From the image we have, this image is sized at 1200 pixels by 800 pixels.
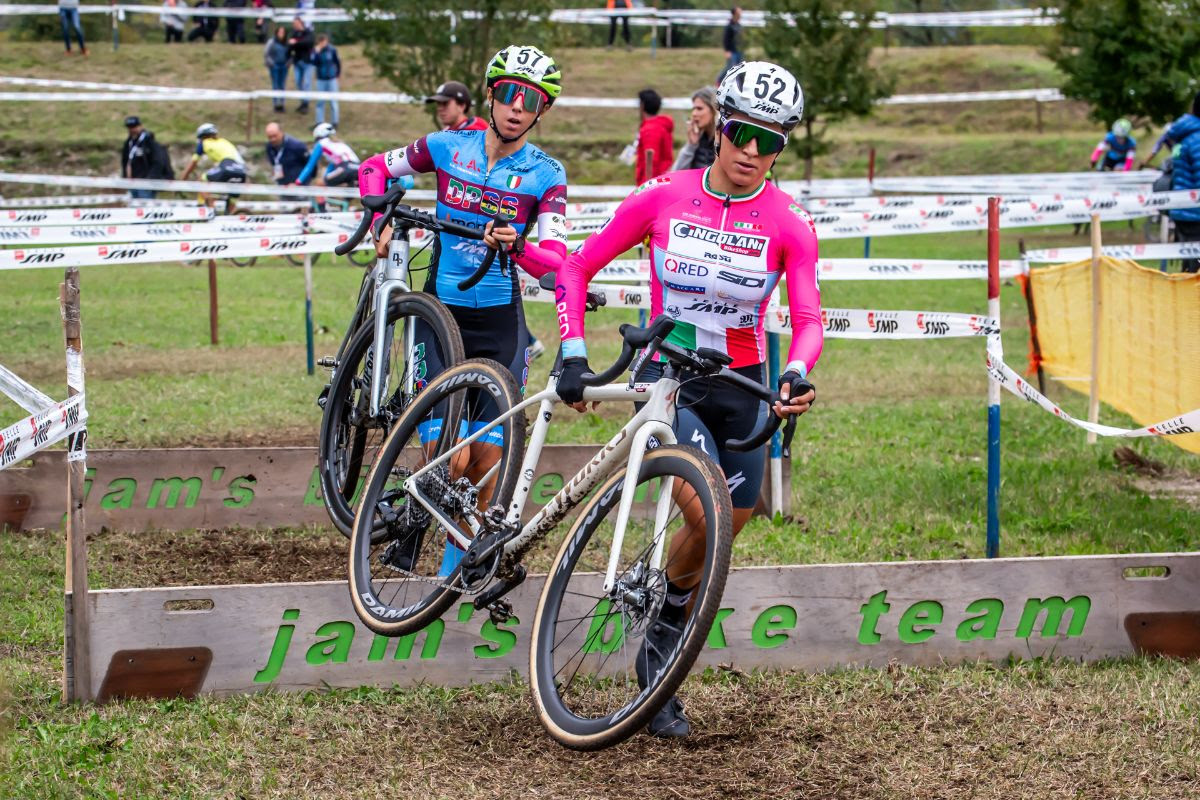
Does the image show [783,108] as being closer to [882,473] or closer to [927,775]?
[927,775]

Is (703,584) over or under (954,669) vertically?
over

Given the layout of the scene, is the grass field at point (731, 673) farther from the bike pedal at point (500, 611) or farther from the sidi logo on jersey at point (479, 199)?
the sidi logo on jersey at point (479, 199)

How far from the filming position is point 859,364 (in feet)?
48.4

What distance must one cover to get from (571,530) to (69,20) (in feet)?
128

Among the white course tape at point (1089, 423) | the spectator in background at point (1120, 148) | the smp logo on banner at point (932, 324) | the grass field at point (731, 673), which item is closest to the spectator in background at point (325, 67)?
the grass field at point (731, 673)

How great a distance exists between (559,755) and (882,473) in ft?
17.0

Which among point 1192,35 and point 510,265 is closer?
point 510,265

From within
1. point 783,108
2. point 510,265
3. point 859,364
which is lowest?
point 859,364

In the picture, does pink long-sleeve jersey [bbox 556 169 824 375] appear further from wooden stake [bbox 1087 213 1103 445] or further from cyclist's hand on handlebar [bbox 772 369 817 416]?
wooden stake [bbox 1087 213 1103 445]

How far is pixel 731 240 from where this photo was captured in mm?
5203

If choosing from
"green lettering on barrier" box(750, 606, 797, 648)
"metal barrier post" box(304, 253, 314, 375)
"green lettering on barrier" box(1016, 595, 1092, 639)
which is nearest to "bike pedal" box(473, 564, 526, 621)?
"green lettering on barrier" box(750, 606, 797, 648)

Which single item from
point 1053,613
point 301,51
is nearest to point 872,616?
point 1053,613

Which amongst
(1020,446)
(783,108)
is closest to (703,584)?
(783,108)

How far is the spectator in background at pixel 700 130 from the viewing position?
41.0 ft
